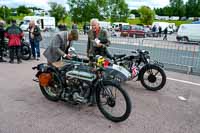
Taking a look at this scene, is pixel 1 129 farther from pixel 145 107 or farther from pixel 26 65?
pixel 26 65

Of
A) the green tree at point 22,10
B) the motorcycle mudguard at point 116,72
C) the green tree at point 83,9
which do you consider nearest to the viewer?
the motorcycle mudguard at point 116,72

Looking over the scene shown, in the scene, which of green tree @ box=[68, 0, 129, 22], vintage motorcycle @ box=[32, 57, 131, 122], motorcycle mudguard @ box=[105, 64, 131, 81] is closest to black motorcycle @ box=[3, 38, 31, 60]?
vintage motorcycle @ box=[32, 57, 131, 122]

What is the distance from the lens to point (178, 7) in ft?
275

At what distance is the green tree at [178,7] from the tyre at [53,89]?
83.3m

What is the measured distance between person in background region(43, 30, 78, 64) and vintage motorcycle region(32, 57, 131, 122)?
0.15 metres

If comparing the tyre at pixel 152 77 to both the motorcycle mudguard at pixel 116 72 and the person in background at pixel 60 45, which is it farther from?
the person in background at pixel 60 45

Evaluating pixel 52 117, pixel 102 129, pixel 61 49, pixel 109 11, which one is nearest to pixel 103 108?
pixel 102 129

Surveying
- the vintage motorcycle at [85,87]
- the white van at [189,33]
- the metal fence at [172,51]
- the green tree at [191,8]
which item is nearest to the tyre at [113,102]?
the vintage motorcycle at [85,87]

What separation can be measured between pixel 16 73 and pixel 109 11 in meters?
42.3

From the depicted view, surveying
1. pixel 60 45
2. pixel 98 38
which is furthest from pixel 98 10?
pixel 60 45

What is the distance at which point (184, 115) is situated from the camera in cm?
461

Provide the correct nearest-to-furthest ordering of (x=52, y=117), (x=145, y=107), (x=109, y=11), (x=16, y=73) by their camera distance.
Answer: (x=52, y=117) → (x=145, y=107) → (x=16, y=73) → (x=109, y=11)

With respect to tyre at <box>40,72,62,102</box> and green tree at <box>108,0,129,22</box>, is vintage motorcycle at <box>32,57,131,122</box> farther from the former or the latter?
green tree at <box>108,0,129,22</box>

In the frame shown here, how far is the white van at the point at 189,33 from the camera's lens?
2203 cm
